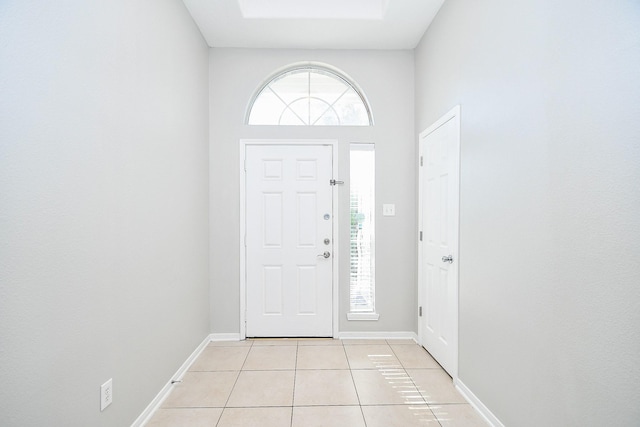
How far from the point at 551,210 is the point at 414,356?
6.45 ft

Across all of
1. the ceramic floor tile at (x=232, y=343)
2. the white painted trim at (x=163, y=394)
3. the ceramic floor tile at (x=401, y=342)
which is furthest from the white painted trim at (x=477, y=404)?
the white painted trim at (x=163, y=394)

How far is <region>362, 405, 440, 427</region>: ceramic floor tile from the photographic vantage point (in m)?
1.97

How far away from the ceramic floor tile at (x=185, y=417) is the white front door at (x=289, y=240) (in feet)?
4.11

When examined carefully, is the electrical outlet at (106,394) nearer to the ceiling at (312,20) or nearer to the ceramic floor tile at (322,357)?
the ceramic floor tile at (322,357)

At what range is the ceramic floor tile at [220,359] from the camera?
2.73 meters

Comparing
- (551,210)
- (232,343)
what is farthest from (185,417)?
(551,210)

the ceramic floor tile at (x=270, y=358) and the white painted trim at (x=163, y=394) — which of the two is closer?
the white painted trim at (x=163, y=394)

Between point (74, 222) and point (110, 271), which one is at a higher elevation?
point (74, 222)

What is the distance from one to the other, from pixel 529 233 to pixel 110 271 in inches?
83.3

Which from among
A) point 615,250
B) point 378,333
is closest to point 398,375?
point 378,333

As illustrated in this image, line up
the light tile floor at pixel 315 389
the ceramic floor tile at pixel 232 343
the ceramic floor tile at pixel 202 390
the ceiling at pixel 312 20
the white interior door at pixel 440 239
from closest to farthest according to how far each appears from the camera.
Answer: the light tile floor at pixel 315 389 < the ceramic floor tile at pixel 202 390 < the white interior door at pixel 440 239 < the ceiling at pixel 312 20 < the ceramic floor tile at pixel 232 343

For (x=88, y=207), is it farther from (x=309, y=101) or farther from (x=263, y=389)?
(x=309, y=101)

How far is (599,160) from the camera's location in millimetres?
1235

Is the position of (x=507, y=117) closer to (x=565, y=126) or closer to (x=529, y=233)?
(x=565, y=126)
